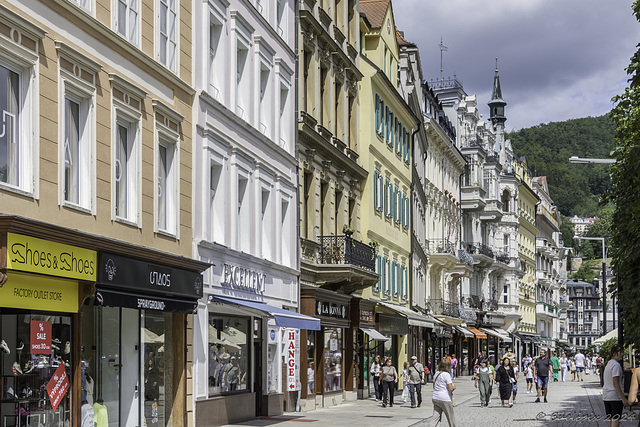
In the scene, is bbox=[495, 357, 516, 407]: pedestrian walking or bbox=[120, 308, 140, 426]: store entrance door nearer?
bbox=[120, 308, 140, 426]: store entrance door

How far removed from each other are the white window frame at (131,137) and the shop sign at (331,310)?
42.6 feet

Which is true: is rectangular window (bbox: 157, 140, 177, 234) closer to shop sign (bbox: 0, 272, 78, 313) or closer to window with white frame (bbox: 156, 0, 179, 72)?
window with white frame (bbox: 156, 0, 179, 72)

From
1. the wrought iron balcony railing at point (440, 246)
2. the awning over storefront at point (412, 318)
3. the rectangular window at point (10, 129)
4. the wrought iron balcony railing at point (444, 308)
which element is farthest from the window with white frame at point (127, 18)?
the wrought iron balcony railing at point (440, 246)

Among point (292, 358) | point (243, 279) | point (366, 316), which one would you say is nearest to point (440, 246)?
point (366, 316)

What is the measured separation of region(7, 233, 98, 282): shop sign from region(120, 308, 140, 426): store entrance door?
252 cm

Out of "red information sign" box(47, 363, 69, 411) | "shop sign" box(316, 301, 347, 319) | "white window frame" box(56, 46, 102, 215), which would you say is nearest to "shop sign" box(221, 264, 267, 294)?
"shop sign" box(316, 301, 347, 319)

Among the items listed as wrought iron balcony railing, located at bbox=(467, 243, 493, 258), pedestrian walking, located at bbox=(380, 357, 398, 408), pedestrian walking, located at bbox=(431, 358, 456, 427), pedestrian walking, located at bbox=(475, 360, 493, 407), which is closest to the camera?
pedestrian walking, located at bbox=(431, 358, 456, 427)

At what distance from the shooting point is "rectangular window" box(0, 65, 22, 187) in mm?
13656

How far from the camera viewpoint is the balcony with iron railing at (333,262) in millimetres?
30766

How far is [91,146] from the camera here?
16250 millimetres

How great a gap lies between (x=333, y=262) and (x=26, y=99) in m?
18.5

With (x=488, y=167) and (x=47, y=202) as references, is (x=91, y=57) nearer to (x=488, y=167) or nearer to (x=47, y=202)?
(x=47, y=202)

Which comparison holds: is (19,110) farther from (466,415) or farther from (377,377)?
(377,377)

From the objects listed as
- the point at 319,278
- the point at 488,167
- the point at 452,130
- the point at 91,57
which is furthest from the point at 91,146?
the point at 488,167
